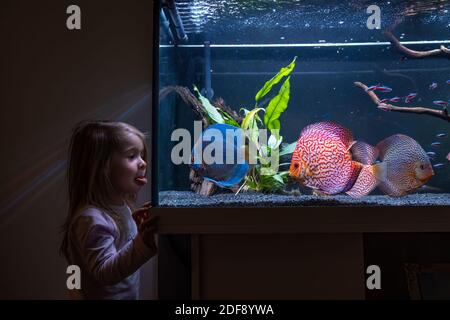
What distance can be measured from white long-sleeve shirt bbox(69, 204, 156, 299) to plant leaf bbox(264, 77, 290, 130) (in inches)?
19.3

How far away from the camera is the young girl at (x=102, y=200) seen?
98 cm

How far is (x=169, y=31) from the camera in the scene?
96 cm

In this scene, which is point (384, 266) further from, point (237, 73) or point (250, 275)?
point (237, 73)

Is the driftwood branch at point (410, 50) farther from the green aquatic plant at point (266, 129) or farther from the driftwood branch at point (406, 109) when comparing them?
the green aquatic plant at point (266, 129)

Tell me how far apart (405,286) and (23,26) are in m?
1.55

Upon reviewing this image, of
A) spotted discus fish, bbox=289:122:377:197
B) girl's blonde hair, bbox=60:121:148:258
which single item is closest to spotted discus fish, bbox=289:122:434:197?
spotted discus fish, bbox=289:122:377:197

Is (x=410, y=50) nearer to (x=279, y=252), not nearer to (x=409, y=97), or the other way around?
(x=409, y=97)

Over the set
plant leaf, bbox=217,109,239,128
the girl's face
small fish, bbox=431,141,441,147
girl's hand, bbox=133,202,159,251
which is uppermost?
plant leaf, bbox=217,109,239,128

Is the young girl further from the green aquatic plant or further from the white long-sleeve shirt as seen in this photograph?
the green aquatic plant

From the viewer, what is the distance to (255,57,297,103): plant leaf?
42.3 inches

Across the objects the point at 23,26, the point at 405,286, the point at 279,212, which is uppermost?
the point at 23,26

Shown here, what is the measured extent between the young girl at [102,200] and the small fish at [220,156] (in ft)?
0.69

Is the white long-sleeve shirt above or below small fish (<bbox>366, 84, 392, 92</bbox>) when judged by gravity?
below

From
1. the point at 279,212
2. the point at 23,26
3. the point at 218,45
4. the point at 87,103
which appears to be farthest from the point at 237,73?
the point at 23,26
